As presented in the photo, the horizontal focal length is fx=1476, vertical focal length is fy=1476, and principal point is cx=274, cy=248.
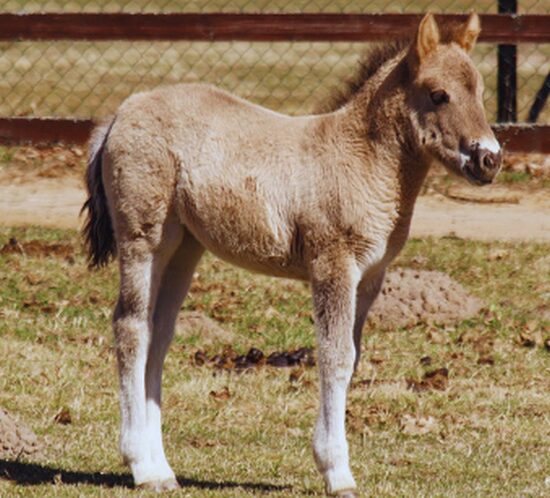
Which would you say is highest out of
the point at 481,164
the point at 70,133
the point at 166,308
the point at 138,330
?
the point at 481,164

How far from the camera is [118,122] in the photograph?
684cm

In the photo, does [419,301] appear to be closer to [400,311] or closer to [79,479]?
[400,311]

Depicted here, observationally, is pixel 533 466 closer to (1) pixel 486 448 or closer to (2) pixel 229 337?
(1) pixel 486 448

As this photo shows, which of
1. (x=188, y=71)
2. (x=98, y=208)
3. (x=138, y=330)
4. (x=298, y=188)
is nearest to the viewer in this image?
(x=298, y=188)

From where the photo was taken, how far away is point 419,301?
1043 cm

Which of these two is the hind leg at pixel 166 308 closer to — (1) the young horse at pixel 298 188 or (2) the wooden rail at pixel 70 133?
(1) the young horse at pixel 298 188

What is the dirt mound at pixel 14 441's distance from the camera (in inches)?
285

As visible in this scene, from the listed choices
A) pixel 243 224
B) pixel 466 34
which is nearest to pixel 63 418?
pixel 243 224

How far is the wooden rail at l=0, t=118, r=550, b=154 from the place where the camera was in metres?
13.2

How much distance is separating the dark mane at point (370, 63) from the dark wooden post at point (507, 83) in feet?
23.5

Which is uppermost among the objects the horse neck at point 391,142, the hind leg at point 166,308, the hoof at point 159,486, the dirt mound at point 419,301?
the horse neck at point 391,142

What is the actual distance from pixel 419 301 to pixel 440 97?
4168 millimetres

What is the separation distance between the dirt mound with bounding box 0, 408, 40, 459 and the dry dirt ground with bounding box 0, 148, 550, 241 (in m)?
4.89

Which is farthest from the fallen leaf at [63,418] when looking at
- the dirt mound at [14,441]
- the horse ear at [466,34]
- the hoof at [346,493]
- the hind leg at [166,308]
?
the horse ear at [466,34]
